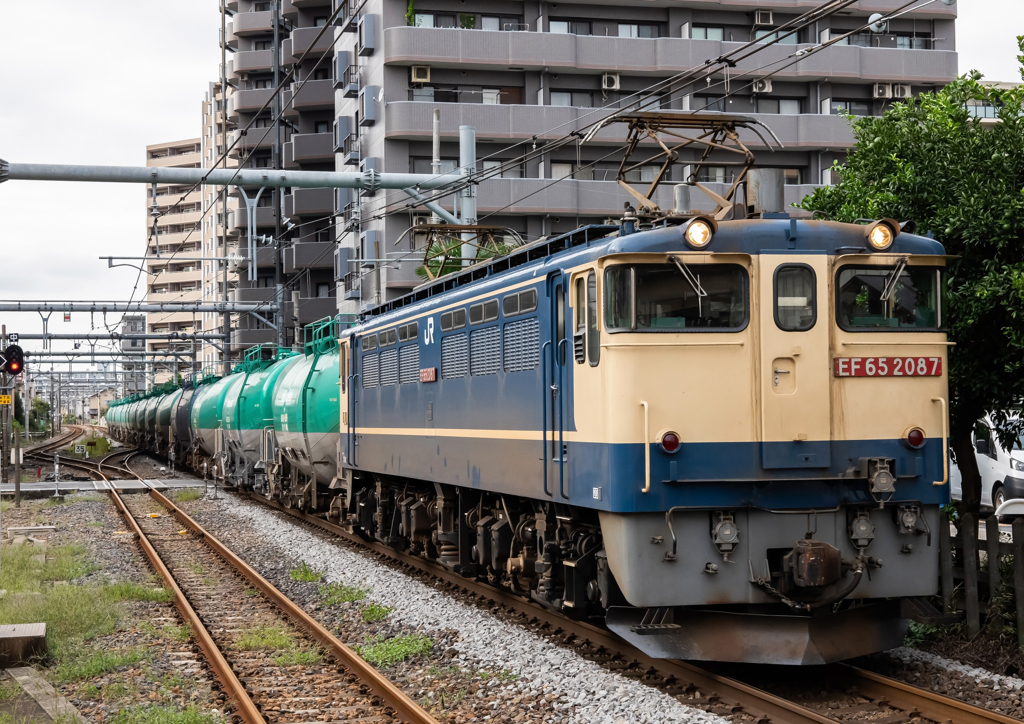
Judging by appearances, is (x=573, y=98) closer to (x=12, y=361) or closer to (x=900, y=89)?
(x=900, y=89)

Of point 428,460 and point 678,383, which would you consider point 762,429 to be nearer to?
point 678,383

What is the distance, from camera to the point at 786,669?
32.2 feet

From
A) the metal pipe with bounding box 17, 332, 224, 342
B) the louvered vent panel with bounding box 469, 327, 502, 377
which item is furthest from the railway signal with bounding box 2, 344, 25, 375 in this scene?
the metal pipe with bounding box 17, 332, 224, 342

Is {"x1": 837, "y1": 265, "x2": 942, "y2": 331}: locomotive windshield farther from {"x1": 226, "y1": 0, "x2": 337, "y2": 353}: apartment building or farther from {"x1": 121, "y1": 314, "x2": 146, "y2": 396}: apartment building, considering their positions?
{"x1": 121, "y1": 314, "x2": 146, "y2": 396}: apartment building

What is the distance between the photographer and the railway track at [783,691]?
815cm

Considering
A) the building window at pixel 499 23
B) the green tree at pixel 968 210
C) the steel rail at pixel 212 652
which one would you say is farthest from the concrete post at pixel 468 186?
the building window at pixel 499 23

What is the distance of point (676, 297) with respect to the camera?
930 cm

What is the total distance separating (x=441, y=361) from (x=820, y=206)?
4619mm

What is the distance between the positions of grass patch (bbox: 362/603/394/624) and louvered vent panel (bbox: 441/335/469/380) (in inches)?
106

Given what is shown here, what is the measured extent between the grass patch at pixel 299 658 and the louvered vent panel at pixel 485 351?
327 cm

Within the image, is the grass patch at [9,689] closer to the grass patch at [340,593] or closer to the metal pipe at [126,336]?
the grass patch at [340,593]

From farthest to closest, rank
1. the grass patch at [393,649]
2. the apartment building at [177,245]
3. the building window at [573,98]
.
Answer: the apartment building at [177,245] < the building window at [573,98] < the grass patch at [393,649]

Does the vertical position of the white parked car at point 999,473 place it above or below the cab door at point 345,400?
below

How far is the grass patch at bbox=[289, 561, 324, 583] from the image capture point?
15992 mm
